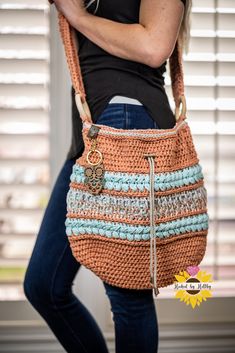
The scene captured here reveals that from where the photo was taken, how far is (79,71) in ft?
2.98

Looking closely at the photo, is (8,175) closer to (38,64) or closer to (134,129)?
(38,64)

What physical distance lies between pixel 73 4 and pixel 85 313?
0.54 metres

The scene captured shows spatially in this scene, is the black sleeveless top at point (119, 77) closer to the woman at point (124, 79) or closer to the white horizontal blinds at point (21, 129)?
the woman at point (124, 79)

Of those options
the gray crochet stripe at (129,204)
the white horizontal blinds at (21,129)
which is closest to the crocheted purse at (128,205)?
the gray crochet stripe at (129,204)

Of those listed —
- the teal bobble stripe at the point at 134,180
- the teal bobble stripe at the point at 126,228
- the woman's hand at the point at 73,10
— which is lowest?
the teal bobble stripe at the point at 126,228

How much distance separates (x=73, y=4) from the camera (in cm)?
91

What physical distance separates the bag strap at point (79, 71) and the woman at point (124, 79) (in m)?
0.02

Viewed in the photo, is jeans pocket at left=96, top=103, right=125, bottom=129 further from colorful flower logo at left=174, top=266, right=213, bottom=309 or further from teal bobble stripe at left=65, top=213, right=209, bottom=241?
colorful flower logo at left=174, top=266, right=213, bottom=309

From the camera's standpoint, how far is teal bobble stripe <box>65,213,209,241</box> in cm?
85

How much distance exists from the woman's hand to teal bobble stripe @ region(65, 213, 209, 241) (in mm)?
317

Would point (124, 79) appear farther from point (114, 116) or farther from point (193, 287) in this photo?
point (193, 287)

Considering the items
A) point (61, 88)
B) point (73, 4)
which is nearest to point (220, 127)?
point (61, 88)

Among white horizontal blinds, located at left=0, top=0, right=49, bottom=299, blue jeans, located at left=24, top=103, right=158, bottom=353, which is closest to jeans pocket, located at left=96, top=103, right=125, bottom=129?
blue jeans, located at left=24, top=103, right=158, bottom=353

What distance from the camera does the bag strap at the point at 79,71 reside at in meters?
0.88
